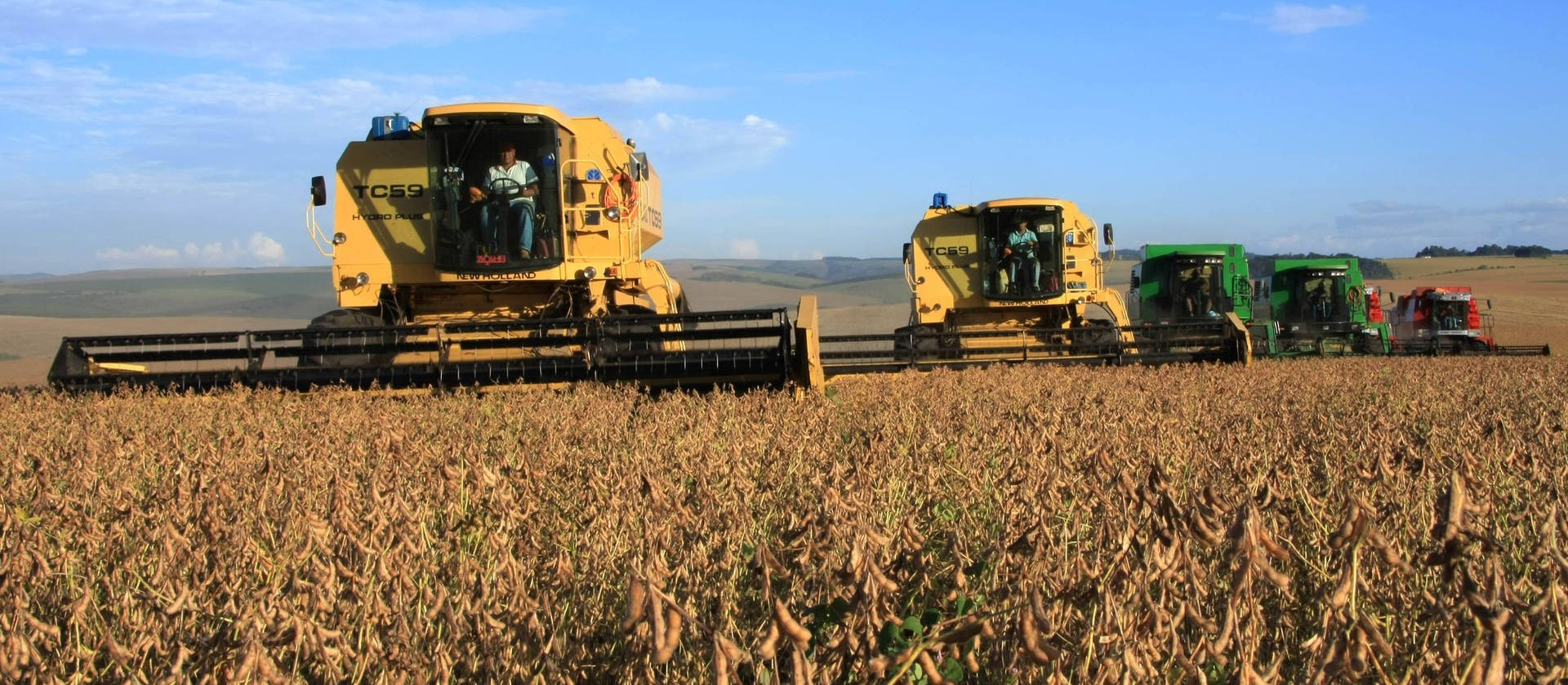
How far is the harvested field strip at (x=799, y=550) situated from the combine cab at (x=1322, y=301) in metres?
17.4

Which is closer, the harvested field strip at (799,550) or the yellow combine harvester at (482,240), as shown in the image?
the harvested field strip at (799,550)

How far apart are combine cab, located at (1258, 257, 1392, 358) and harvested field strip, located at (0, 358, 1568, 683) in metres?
17.4

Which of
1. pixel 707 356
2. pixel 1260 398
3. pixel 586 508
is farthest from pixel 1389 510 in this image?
pixel 707 356

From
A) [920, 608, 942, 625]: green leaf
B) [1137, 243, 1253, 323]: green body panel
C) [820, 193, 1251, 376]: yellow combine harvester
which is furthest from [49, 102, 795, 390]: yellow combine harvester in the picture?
[1137, 243, 1253, 323]: green body panel

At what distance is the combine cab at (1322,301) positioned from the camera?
2153 cm

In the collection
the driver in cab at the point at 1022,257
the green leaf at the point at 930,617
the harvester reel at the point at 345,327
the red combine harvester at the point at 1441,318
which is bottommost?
the red combine harvester at the point at 1441,318

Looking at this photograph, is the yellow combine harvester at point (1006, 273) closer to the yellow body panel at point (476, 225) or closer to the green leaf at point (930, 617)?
the yellow body panel at point (476, 225)

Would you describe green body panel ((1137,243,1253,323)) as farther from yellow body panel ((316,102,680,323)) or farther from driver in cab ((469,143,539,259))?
driver in cab ((469,143,539,259))

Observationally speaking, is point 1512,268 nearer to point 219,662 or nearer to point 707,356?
point 707,356

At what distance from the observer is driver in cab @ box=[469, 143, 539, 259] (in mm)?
9258

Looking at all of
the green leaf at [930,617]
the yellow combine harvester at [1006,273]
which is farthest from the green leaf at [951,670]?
the yellow combine harvester at [1006,273]

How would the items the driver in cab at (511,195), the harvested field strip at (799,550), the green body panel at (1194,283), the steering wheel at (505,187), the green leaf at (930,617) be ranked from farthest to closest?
the green body panel at (1194,283) < the steering wheel at (505,187) < the driver in cab at (511,195) < the green leaf at (930,617) < the harvested field strip at (799,550)

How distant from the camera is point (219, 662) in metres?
1.85

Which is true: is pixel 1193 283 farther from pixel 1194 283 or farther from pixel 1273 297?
pixel 1273 297
